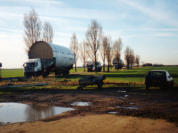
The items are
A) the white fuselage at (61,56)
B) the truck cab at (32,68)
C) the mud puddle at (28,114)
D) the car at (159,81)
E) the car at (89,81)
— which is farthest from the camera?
the white fuselage at (61,56)

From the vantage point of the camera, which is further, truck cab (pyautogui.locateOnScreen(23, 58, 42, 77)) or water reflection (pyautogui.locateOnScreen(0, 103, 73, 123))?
truck cab (pyautogui.locateOnScreen(23, 58, 42, 77))

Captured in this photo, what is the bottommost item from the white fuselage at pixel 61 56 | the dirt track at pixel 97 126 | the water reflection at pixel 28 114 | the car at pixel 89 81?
the water reflection at pixel 28 114

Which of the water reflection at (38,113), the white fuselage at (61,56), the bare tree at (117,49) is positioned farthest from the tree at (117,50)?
the water reflection at (38,113)

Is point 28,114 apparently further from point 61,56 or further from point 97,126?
point 61,56

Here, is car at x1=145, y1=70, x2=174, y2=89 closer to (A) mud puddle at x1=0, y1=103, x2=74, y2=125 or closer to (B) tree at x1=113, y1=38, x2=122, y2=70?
(A) mud puddle at x1=0, y1=103, x2=74, y2=125

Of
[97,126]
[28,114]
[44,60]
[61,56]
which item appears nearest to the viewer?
[97,126]

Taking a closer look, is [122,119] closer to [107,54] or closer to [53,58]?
[53,58]

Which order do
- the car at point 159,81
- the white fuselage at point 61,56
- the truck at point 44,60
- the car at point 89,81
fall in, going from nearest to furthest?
the car at point 159,81
the car at point 89,81
the truck at point 44,60
the white fuselage at point 61,56

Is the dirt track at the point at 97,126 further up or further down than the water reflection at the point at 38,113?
further up

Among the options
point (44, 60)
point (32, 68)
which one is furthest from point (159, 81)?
point (44, 60)

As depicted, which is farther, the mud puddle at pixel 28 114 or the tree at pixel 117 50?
the tree at pixel 117 50

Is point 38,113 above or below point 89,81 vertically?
below

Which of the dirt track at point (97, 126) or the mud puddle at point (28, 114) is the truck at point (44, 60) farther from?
the dirt track at point (97, 126)

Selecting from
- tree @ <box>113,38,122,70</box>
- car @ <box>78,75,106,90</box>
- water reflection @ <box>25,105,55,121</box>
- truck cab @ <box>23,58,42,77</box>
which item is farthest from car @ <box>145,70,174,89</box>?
tree @ <box>113,38,122,70</box>
